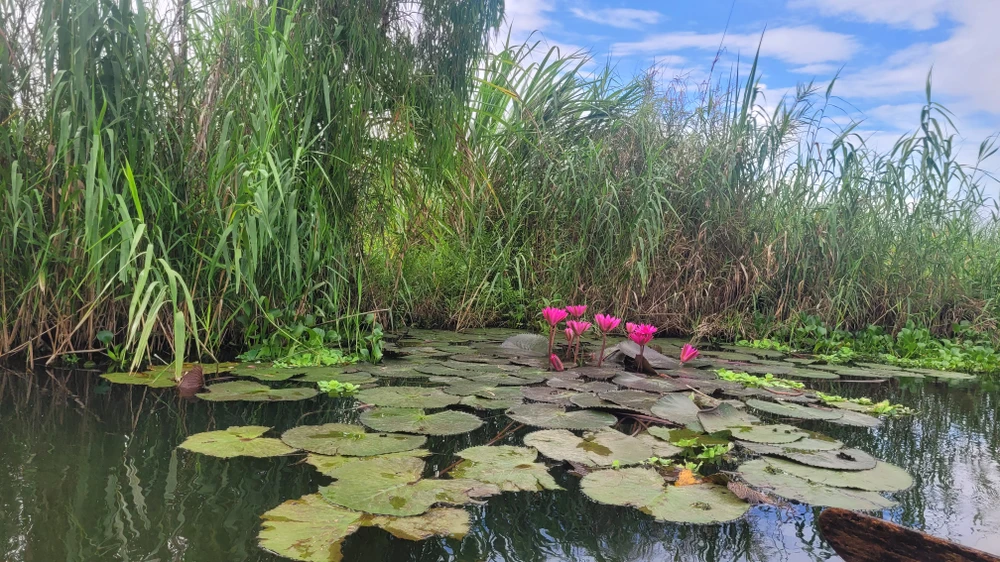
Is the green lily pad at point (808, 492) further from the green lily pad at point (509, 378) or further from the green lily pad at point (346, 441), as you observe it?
the green lily pad at point (509, 378)

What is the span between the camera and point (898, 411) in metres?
2.09

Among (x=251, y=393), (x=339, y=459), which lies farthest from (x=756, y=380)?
(x=251, y=393)

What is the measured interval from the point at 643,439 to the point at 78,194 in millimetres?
2195

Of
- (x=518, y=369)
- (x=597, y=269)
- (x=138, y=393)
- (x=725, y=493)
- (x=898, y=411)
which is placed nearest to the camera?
(x=725, y=493)

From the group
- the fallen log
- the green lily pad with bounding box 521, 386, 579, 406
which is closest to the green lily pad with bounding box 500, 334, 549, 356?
the green lily pad with bounding box 521, 386, 579, 406

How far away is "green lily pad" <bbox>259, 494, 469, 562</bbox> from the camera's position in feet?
3.12

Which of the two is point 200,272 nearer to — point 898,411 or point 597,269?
point 597,269

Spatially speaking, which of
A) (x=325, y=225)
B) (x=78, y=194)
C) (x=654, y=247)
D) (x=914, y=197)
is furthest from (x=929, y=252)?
(x=78, y=194)

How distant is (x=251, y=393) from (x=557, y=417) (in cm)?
102

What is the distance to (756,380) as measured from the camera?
2.45 metres

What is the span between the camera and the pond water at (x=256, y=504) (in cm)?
98

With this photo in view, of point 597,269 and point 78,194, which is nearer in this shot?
point 78,194

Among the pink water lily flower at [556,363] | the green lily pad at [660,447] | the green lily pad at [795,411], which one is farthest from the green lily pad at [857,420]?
the pink water lily flower at [556,363]

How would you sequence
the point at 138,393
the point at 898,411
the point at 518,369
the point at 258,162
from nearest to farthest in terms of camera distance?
the point at 138,393, the point at 898,411, the point at 258,162, the point at 518,369
